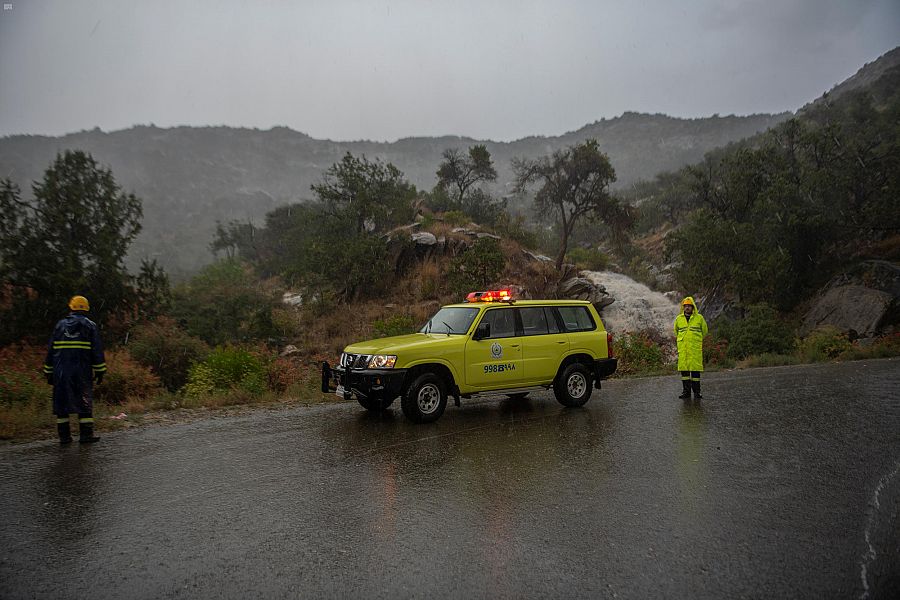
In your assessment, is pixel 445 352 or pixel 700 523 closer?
pixel 700 523

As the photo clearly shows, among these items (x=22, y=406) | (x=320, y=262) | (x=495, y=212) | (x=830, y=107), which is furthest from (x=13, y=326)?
(x=830, y=107)

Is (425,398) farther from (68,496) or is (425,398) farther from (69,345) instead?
(69,345)

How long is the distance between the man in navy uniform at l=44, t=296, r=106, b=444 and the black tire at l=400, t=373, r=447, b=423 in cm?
422

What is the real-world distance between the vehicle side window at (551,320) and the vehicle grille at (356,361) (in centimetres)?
328

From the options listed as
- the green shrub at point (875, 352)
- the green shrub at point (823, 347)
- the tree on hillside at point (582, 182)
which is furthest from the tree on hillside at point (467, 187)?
the green shrub at point (875, 352)

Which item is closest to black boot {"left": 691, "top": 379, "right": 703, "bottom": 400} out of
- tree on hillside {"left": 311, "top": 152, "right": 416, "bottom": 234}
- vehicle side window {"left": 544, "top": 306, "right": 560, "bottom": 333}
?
vehicle side window {"left": 544, "top": 306, "right": 560, "bottom": 333}

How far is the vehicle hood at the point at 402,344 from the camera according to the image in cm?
795

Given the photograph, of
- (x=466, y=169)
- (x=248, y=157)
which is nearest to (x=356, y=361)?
(x=466, y=169)

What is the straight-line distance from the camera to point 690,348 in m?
10.3

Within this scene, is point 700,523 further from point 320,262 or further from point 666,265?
point 666,265

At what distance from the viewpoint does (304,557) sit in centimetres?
385

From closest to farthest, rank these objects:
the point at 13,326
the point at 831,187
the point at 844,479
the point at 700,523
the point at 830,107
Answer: the point at 700,523
the point at 844,479
the point at 13,326
the point at 831,187
the point at 830,107

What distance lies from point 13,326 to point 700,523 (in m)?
18.6

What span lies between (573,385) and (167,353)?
39.4ft
